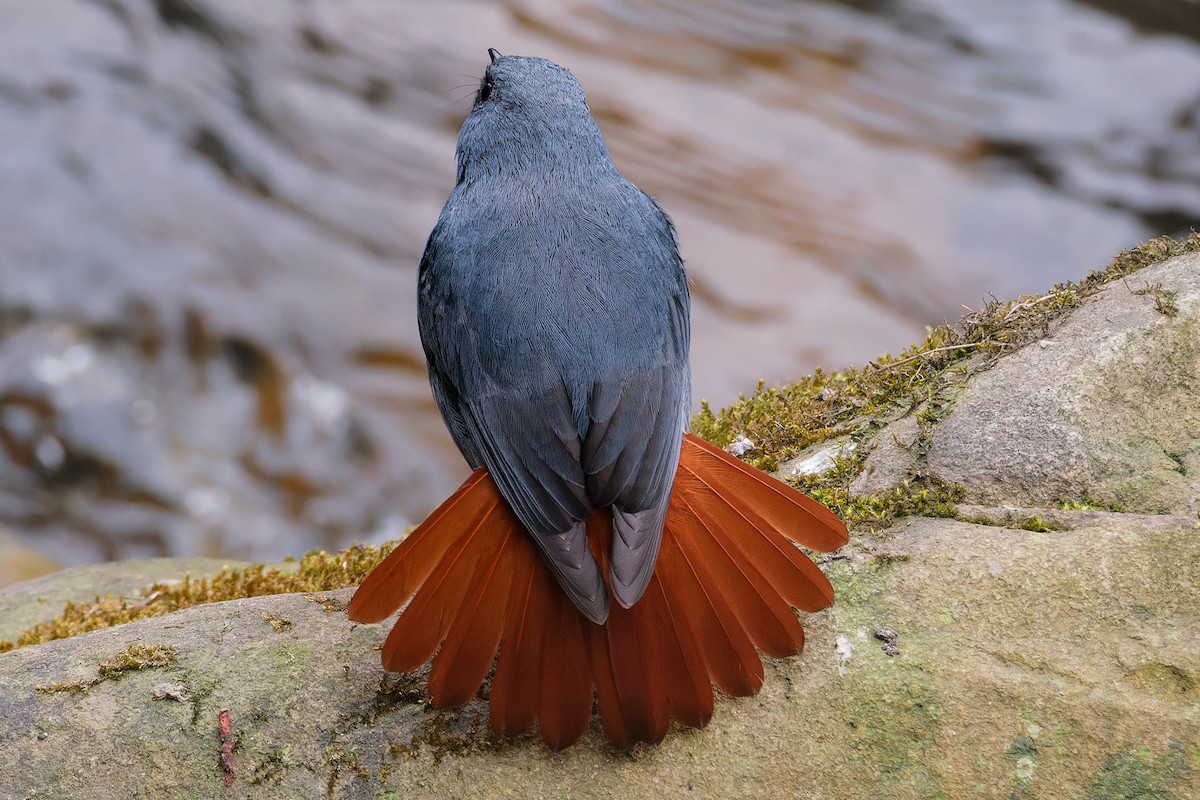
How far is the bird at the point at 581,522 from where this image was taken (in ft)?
7.43

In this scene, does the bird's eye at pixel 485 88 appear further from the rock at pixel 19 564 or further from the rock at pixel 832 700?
the rock at pixel 19 564

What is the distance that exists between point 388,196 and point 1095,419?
238 inches

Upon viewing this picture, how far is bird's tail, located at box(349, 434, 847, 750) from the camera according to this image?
226 cm

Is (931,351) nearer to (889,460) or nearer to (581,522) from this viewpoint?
(889,460)

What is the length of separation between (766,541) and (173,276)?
5736 millimetres

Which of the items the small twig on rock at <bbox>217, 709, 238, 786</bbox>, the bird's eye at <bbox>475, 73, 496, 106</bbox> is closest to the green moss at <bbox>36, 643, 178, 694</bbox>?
the small twig on rock at <bbox>217, 709, 238, 786</bbox>

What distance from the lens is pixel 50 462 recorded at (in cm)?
645

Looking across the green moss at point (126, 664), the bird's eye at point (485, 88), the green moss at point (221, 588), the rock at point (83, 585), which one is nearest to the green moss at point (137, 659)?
the green moss at point (126, 664)

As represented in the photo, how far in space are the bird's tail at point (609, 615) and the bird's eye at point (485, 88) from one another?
1548mm

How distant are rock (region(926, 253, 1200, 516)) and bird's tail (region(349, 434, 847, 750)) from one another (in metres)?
0.66

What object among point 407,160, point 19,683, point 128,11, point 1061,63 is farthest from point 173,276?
point 1061,63

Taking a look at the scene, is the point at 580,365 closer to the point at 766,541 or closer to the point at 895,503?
the point at 766,541

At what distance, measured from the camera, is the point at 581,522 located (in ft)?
7.91

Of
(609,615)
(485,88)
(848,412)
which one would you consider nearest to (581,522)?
(609,615)
